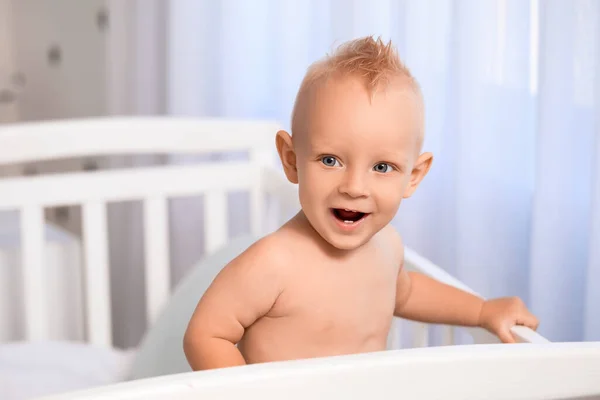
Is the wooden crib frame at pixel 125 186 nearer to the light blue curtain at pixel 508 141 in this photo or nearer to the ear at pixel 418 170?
the light blue curtain at pixel 508 141

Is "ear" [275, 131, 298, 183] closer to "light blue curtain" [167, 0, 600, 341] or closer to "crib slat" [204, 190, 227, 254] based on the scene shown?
"light blue curtain" [167, 0, 600, 341]

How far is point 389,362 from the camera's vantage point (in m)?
0.63

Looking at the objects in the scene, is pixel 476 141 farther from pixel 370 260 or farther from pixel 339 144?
pixel 339 144

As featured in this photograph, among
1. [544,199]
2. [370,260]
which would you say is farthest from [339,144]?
[544,199]

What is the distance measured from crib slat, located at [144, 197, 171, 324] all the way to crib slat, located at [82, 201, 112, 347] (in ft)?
0.23

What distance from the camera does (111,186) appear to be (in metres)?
1.49

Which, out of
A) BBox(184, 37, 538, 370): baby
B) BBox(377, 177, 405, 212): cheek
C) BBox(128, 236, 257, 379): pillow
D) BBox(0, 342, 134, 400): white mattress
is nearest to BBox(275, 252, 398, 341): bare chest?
BBox(184, 37, 538, 370): baby

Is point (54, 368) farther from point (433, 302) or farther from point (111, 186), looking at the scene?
point (433, 302)

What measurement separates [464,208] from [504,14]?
11.3 inches

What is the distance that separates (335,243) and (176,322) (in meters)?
0.58

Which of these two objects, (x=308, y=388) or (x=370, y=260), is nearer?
(x=308, y=388)

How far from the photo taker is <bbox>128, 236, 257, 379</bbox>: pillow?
134 centimetres

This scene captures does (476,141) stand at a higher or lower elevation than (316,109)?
lower

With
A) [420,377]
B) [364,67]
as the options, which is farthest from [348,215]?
[420,377]
